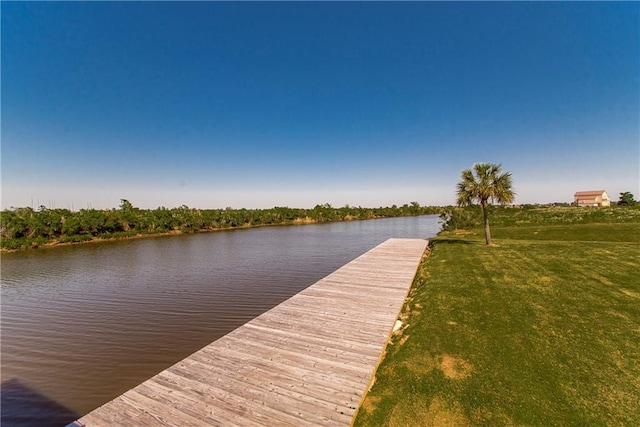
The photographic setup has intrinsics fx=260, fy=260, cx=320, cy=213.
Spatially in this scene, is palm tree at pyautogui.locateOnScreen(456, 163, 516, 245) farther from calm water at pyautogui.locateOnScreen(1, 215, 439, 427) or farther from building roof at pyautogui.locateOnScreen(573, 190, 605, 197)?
building roof at pyautogui.locateOnScreen(573, 190, 605, 197)

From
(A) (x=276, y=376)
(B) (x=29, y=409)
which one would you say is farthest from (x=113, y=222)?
(A) (x=276, y=376)

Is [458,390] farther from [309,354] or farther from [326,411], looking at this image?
[309,354]

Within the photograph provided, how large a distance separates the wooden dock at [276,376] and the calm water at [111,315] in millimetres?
2748

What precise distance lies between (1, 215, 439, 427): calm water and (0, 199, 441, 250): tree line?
50.8 ft

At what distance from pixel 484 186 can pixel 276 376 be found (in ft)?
57.6

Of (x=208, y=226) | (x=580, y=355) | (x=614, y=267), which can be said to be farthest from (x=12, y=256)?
(x=614, y=267)

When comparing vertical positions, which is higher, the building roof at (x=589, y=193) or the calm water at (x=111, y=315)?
the building roof at (x=589, y=193)

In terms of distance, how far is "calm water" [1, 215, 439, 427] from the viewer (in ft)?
25.1

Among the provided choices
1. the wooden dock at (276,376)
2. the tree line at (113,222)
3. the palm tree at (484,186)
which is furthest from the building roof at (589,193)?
the wooden dock at (276,376)

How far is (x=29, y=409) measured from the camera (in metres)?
6.88

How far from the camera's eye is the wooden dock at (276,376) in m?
4.97

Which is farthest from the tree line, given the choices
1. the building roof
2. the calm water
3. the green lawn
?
the building roof

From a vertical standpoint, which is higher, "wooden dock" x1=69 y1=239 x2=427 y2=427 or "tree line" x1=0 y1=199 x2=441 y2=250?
"tree line" x1=0 y1=199 x2=441 y2=250

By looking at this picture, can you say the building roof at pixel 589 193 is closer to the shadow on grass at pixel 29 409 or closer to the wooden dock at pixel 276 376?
the wooden dock at pixel 276 376
